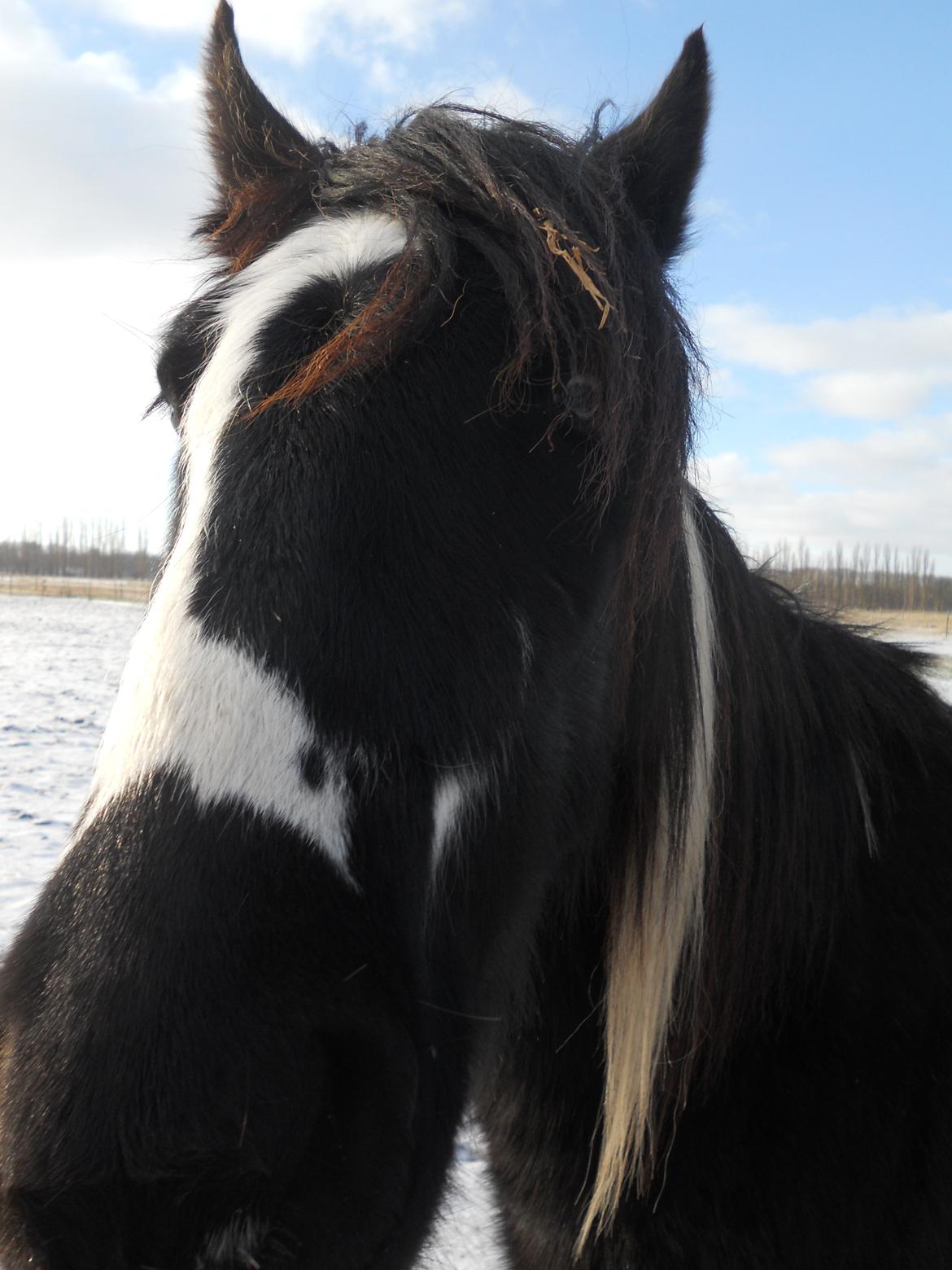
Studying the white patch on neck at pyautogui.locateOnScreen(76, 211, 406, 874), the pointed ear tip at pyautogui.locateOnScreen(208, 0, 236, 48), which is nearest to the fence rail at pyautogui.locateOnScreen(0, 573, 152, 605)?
the pointed ear tip at pyautogui.locateOnScreen(208, 0, 236, 48)

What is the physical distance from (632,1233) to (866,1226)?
423 mm

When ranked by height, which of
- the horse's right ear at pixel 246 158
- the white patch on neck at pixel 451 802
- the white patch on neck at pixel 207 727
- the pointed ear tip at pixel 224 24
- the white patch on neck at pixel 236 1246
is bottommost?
the white patch on neck at pixel 236 1246

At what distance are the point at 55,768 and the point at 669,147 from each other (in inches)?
339

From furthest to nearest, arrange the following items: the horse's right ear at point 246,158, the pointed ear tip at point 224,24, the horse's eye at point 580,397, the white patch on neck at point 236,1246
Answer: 1. the pointed ear tip at point 224,24
2. the horse's right ear at point 246,158
3. the horse's eye at point 580,397
4. the white patch on neck at point 236,1246

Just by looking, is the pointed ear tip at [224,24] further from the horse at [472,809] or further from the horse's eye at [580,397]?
the horse's eye at [580,397]

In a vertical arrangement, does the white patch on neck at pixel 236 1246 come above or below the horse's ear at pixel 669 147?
below

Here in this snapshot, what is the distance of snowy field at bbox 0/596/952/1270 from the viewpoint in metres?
3.20

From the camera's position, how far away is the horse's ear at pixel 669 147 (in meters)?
1.77

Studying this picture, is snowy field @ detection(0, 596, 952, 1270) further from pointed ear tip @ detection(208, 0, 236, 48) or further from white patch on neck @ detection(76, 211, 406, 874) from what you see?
pointed ear tip @ detection(208, 0, 236, 48)

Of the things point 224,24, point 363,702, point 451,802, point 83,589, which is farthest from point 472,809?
point 83,589

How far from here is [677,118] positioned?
5.81ft

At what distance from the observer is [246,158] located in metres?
1.95

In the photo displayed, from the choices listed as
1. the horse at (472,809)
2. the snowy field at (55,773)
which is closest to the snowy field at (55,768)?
the snowy field at (55,773)

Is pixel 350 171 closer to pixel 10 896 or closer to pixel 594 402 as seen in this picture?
pixel 594 402
